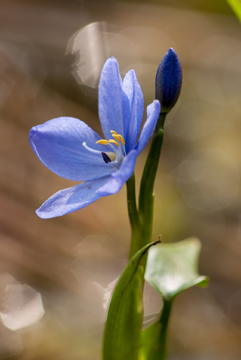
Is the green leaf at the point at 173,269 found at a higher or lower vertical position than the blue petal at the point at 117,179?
lower

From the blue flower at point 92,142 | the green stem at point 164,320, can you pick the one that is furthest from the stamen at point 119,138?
the green stem at point 164,320

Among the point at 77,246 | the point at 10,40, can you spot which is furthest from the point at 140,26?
Answer: the point at 77,246

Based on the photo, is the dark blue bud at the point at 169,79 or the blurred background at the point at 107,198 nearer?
the dark blue bud at the point at 169,79

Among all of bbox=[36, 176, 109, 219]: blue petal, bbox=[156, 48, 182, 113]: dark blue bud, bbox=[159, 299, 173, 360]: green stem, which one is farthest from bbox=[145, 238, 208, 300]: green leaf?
bbox=[156, 48, 182, 113]: dark blue bud

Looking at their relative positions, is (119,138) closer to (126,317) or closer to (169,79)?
(169,79)

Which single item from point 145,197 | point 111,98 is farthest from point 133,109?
point 145,197

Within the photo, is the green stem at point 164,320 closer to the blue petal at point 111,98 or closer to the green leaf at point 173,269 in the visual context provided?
the green leaf at point 173,269
